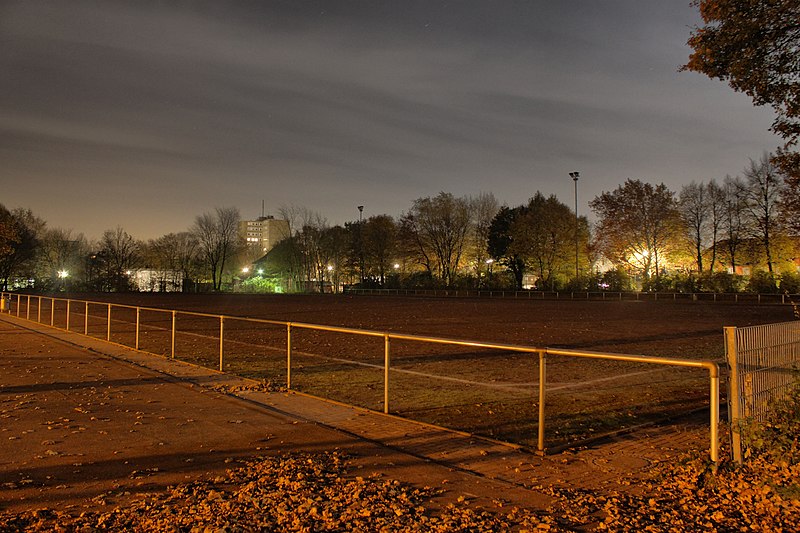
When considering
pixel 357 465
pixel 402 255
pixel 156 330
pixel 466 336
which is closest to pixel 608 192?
pixel 402 255

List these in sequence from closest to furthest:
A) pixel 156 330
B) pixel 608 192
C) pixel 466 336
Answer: pixel 466 336, pixel 156 330, pixel 608 192

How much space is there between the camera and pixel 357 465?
220 inches

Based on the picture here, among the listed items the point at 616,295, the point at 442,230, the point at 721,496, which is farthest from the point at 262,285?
the point at 721,496

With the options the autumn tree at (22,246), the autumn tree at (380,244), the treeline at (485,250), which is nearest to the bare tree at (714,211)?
the treeline at (485,250)

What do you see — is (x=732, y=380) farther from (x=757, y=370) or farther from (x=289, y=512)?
(x=289, y=512)

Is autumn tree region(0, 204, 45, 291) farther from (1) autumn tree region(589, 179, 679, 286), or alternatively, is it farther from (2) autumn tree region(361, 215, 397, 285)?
(1) autumn tree region(589, 179, 679, 286)

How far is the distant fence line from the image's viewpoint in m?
46.1

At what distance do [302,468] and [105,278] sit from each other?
10031 centimetres

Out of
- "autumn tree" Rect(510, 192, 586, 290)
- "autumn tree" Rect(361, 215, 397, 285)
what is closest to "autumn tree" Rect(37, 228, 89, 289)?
"autumn tree" Rect(361, 215, 397, 285)

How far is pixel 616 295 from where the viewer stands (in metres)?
54.3

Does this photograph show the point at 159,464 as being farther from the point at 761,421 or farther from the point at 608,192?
the point at 608,192

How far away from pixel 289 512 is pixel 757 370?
480cm

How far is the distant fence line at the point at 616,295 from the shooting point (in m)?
46.1

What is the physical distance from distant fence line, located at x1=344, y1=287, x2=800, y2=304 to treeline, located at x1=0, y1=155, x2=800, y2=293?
2.02 m
